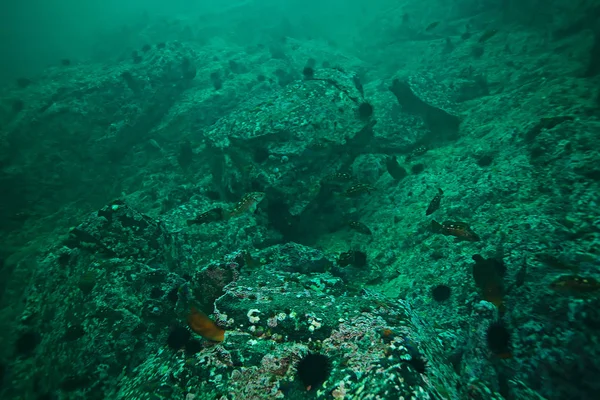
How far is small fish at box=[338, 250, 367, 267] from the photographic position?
954 centimetres

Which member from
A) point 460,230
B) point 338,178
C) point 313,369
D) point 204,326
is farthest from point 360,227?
point 204,326

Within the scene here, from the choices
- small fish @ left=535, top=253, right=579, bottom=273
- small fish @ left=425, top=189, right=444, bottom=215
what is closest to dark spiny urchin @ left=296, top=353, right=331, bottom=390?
small fish @ left=535, top=253, right=579, bottom=273

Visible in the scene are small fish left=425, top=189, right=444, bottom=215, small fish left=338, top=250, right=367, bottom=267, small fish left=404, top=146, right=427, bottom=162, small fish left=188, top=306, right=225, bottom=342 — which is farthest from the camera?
small fish left=404, top=146, right=427, bottom=162

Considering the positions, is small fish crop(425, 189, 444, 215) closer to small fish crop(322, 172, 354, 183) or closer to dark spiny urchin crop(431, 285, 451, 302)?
small fish crop(322, 172, 354, 183)

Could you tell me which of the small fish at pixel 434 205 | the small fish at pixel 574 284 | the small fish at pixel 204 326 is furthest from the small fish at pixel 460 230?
the small fish at pixel 204 326

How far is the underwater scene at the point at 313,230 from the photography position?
4.95 meters

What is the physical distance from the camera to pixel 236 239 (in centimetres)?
1055

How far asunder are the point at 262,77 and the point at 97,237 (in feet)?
64.5

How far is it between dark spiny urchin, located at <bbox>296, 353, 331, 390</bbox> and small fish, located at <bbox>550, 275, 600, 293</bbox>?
4.90 meters

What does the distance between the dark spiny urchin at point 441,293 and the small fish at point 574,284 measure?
7.69 ft

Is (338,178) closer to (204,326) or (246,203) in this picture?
(246,203)

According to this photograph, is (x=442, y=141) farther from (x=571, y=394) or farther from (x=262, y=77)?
(x=262, y=77)

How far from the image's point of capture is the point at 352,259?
31.9 feet

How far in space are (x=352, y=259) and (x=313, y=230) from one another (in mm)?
2735
